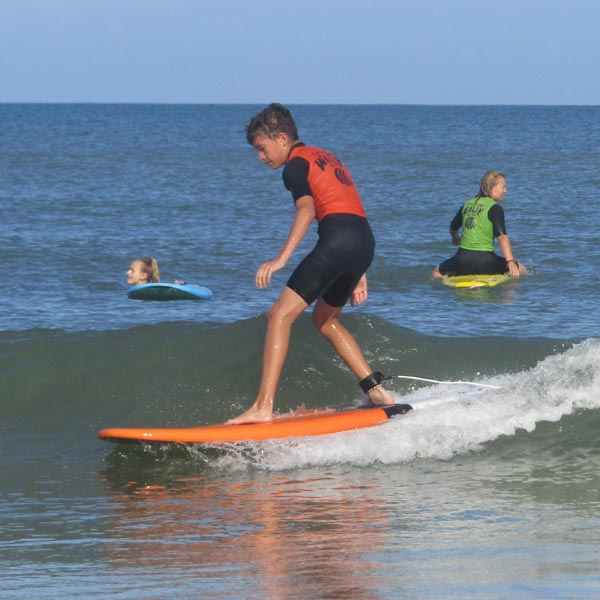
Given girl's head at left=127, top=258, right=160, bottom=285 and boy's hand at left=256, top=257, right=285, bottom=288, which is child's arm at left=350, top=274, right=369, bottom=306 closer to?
boy's hand at left=256, top=257, right=285, bottom=288

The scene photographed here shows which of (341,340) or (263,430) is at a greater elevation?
(341,340)

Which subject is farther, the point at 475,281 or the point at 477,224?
the point at 475,281

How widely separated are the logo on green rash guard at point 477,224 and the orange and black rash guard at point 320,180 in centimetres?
694

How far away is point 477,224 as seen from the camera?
14.3 m

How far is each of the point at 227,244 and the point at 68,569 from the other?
15283 mm

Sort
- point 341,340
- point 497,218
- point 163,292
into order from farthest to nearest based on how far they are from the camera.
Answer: point 497,218
point 163,292
point 341,340

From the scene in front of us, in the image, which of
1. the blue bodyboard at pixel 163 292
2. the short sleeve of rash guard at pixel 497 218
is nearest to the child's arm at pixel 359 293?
the blue bodyboard at pixel 163 292

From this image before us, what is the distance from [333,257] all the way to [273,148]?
756 millimetres

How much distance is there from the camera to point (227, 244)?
20.5 meters

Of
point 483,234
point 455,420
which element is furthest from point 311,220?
point 483,234

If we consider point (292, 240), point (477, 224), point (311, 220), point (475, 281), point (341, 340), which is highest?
point (311, 220)

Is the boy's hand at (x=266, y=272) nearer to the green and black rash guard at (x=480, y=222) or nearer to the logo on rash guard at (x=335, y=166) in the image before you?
the logo on rash guard at (x=335, y=166)

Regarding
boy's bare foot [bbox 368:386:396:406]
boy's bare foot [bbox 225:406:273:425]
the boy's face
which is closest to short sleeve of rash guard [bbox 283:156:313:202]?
the boy's face

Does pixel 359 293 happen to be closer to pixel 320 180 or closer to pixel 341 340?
pixel 341 340
